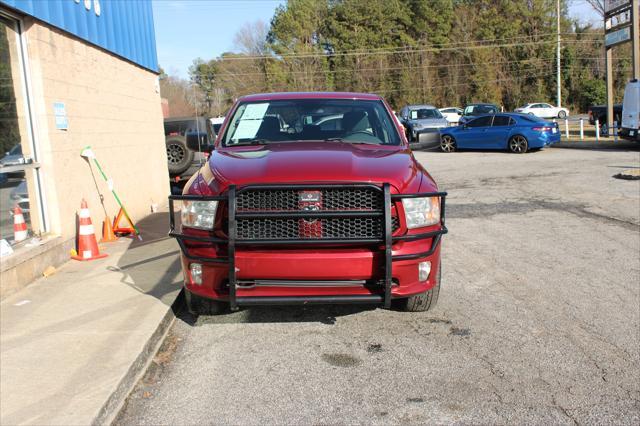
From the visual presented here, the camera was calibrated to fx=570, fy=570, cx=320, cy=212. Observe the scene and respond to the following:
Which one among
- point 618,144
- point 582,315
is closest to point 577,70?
point 618,144

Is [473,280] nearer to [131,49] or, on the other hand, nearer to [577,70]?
[131,49]

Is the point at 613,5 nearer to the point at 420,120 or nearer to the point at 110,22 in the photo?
the point at 420,120

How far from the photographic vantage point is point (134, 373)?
12.6 ft

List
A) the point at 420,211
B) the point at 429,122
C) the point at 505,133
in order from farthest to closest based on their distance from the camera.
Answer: the point at 429,122
the point at 505,133
the point at 420,211

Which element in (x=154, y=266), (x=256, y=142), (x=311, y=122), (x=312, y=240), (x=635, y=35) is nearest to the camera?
(x=312, y=240)

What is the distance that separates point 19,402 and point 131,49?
8401mm

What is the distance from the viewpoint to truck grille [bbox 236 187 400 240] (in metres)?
3.87

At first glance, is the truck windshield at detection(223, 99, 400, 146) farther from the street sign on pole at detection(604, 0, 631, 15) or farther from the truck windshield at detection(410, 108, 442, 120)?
the truck windshield at detection(410, 108, 442, 120)

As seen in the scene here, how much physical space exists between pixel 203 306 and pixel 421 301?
1778 millimetres

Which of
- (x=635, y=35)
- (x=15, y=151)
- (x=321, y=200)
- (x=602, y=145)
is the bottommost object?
(x=602, y=145)

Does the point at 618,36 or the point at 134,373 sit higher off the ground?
the point at 618,36

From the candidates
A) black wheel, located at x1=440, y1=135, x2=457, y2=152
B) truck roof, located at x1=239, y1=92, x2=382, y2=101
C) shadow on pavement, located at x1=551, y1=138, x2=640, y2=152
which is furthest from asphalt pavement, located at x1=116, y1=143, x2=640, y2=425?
black wheel, located at x1=440, y1=135, x2=457, y2=152

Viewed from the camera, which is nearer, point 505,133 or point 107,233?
point 107,233

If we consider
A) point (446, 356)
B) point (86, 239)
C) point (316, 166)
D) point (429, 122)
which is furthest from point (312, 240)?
point (429, 122)
